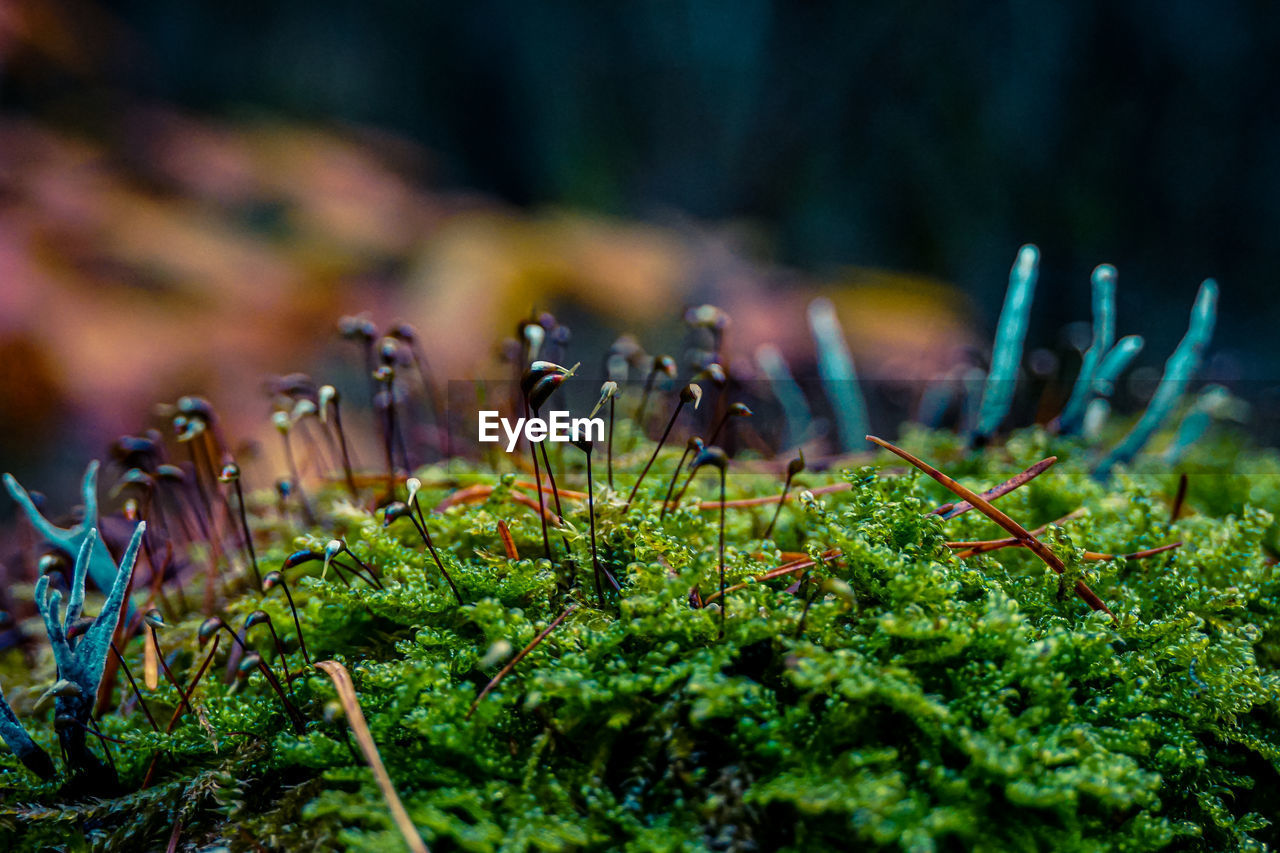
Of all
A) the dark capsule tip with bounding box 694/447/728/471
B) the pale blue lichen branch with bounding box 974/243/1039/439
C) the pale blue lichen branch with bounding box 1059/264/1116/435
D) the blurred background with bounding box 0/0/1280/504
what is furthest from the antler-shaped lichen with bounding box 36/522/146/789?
the blurred background with bounding box 0/0/1280/504

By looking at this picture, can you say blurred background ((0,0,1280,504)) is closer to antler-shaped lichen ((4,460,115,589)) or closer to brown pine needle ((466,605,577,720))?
antler-shaped lichen ((4,460,115,589))

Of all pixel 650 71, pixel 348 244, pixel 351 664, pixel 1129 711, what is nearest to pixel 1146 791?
pixel 1129 711

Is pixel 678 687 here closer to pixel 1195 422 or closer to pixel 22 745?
pixel 22 745

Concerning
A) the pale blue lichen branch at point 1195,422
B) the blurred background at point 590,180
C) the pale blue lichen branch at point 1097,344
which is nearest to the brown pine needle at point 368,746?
the pale blue lichen branch at point 1097,344

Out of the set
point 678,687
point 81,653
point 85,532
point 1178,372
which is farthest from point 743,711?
point 1178,372

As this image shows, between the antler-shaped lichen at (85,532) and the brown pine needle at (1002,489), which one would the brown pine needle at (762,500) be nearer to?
the brown pine needle at (1002,489)

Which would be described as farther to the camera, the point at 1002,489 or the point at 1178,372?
the point at 1178,372

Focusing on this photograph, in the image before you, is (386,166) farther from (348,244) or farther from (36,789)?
(36,789)
